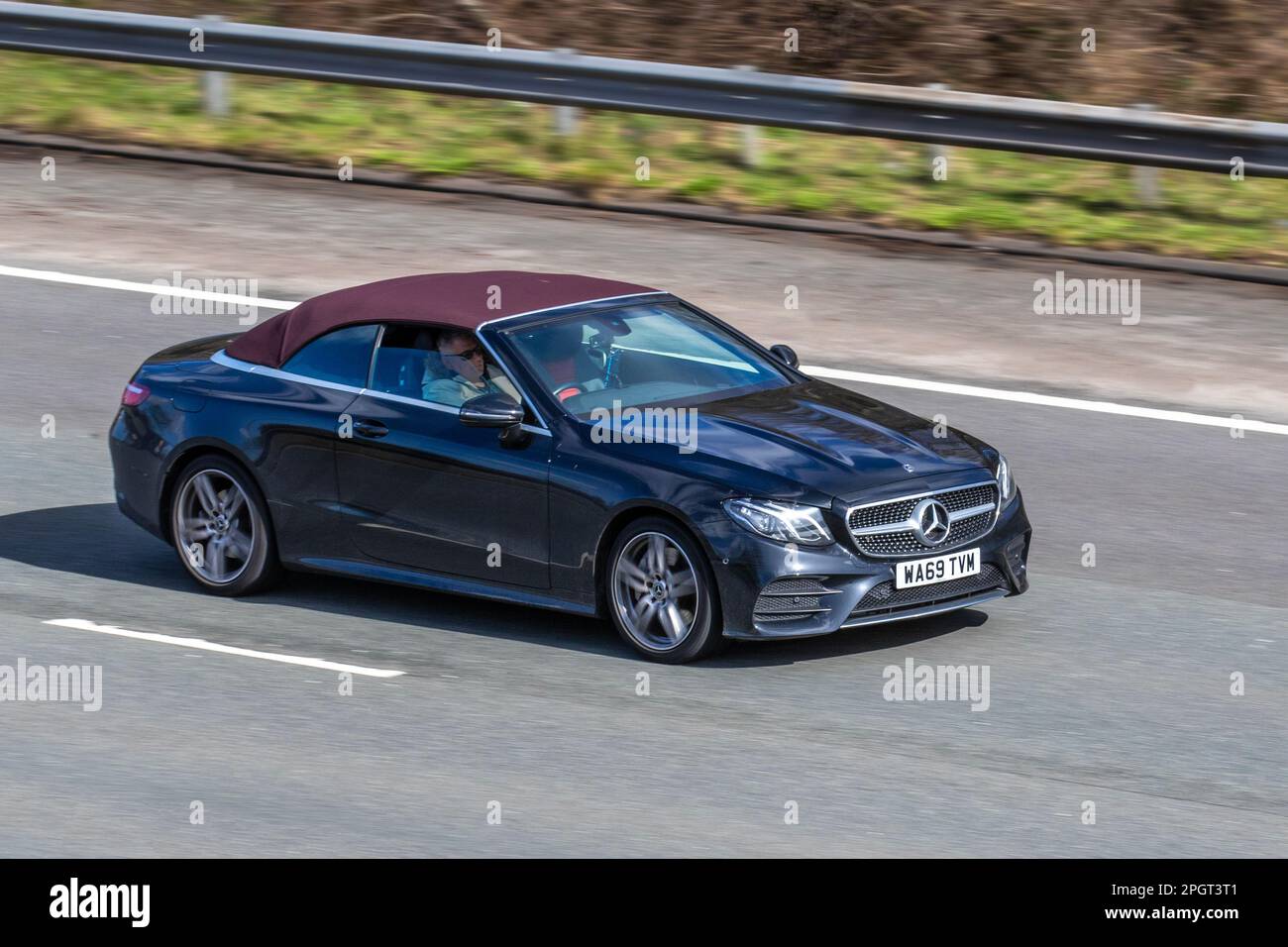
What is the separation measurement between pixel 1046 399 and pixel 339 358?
16.3 feet

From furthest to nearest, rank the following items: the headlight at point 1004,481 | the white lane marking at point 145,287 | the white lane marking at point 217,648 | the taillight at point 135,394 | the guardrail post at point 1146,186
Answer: the guardrail post at point 1146,186, the white lane marking at point 145,287, the taillight at point 135,394, the headlight at point 1004,481, the white lane marking at point 217,648

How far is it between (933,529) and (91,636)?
3.60m

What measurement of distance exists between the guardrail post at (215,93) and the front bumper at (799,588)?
12339 mm

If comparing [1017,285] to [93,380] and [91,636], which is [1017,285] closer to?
[93,380]

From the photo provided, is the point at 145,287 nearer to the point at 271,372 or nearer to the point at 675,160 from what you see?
the point at 675,160

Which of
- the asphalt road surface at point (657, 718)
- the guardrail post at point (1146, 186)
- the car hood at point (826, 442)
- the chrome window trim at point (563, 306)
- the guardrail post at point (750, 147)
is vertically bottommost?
the asphalt road surface at point (657, 718)

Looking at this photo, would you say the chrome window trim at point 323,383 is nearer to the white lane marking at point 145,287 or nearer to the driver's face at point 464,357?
the driver's face at point 464,357

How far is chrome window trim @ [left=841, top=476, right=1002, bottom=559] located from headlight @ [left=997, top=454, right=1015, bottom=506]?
0.11ft

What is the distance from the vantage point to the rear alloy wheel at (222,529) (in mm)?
10188

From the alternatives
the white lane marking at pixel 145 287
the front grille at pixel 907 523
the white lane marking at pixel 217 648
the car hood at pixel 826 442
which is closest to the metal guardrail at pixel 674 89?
the white lane marking at pixel 145 287

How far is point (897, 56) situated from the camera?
2350 cm

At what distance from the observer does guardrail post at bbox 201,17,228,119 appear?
1988 centimetres

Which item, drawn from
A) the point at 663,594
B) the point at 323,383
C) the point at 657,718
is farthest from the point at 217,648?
the point at 657,718

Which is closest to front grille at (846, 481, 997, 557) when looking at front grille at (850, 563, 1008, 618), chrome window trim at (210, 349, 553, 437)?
front grille at (850, 563, 1008, 618)
